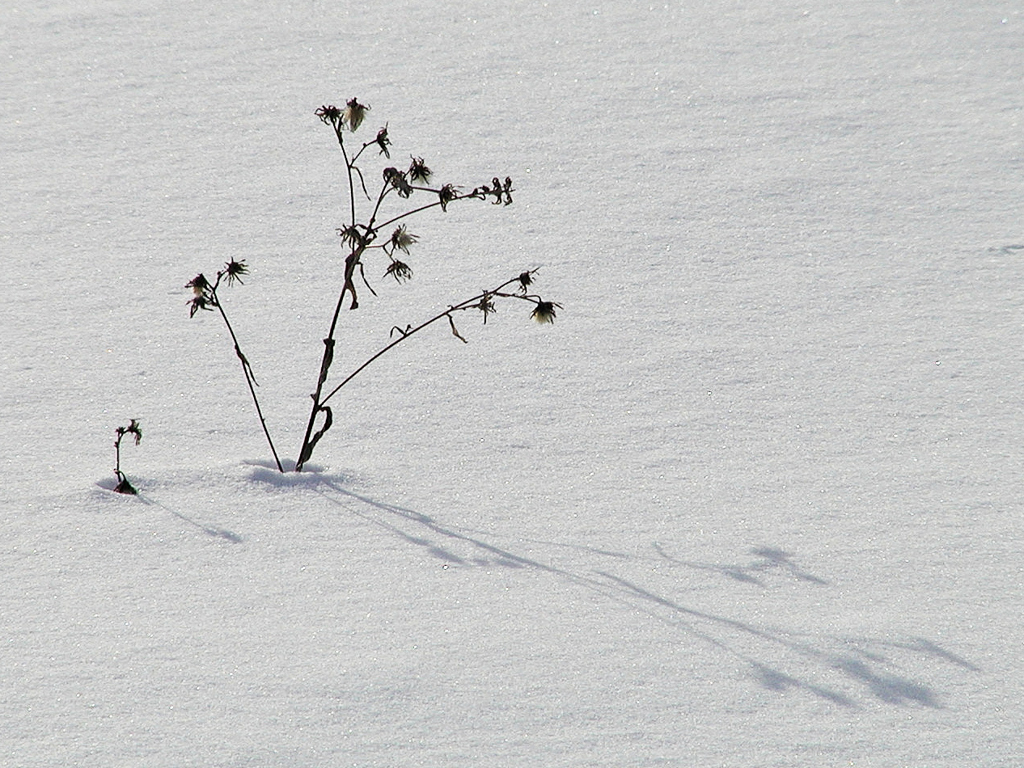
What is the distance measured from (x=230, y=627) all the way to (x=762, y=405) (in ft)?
3.83

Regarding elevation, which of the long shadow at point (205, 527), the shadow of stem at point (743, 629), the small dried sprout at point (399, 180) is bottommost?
the shadow of stem at point (743, 629)

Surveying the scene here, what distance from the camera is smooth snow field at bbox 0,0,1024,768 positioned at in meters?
1.49

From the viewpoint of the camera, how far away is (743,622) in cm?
164

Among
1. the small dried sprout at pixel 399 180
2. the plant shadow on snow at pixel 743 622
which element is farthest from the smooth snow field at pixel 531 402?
the small dried sprout at pixel 399 180

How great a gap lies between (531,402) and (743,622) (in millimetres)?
759

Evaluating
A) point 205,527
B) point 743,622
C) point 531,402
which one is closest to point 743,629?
point 743,622

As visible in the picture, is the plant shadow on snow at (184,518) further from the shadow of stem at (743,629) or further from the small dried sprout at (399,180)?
the small dried sprout at (399,180)

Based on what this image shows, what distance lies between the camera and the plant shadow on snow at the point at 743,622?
1.52m

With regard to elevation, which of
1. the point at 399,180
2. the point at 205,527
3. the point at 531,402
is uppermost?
the point at 399,180

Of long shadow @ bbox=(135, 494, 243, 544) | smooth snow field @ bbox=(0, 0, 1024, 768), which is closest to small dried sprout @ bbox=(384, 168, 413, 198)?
smooth snow field @ bbox=(0, 0, 1024, 768)

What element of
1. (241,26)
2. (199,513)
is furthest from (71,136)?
(199,513)

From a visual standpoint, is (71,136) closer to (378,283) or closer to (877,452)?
(378,283)

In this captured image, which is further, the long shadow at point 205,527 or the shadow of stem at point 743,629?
the long shadow at point 205,527

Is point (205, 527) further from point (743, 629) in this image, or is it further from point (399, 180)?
point (743, 629)
